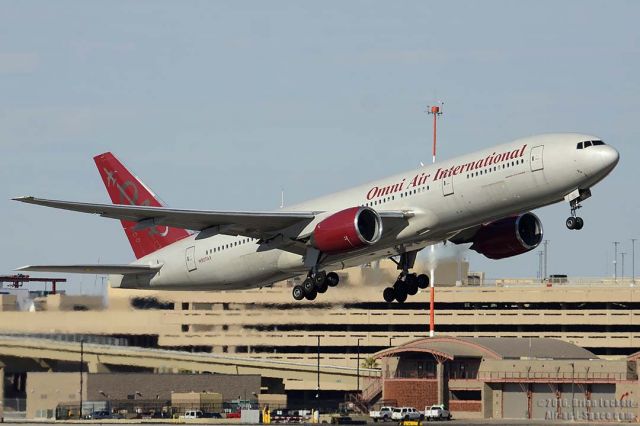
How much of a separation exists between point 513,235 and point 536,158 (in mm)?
8169

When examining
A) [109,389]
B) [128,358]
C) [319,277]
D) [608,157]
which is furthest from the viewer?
[109,389]

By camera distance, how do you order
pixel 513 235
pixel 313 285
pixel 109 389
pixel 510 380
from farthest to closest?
pixel 510 380 < pixel 109 389 < pixel 513 235 < pixel 313 285

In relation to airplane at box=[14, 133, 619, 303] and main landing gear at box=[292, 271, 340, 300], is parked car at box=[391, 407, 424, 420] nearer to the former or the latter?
airplane at box=[14, 133, 619, 303]

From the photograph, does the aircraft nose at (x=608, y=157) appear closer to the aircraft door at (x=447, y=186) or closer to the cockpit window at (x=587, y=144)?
the cockpit window at (x=587, y=144)

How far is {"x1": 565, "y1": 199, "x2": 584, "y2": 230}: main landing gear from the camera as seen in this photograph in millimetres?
49531

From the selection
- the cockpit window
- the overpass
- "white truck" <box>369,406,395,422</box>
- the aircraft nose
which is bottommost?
"white truck" <box>369,406,395,422</box>

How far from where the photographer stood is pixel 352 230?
2055 inches

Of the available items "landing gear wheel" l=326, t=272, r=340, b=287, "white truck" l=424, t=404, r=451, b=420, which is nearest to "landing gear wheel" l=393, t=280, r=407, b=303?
"landing gear wheel" l=326, t=272, r=340, b=287

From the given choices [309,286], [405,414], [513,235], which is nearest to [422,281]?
[513,235]

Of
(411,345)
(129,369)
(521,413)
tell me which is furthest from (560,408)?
(129,369)

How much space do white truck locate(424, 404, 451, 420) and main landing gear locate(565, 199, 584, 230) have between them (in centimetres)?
4757

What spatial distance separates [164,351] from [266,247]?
2098cm

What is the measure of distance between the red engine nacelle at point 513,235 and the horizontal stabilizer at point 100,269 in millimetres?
15592

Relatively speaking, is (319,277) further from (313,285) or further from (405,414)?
(405,414)
